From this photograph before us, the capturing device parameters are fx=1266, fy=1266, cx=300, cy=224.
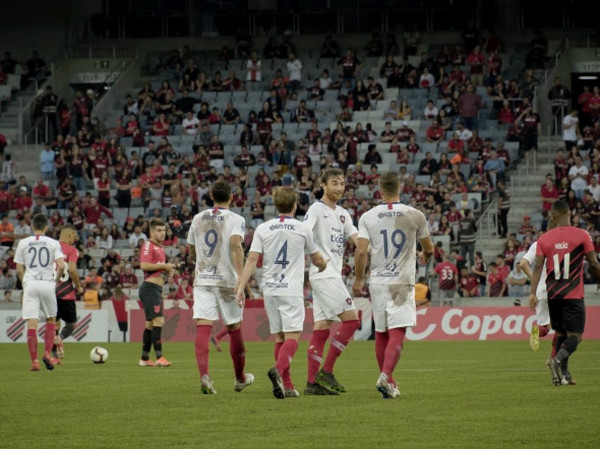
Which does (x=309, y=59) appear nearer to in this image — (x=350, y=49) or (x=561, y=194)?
(x=350, y=49)

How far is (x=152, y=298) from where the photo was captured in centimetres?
2030

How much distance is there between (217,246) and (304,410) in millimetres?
2825

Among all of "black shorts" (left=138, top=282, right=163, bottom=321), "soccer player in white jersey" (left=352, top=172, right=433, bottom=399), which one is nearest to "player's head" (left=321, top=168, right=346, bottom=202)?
"soccer player in white jersey" (left=352, top=172, right=433, bottom=399)

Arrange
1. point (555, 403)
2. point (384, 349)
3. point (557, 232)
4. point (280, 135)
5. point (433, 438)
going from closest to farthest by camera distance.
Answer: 1. point (433, 438)
2. point (555, 403)
3. point (384, 349)
4. point (557, 232)
5. point (280, 135)

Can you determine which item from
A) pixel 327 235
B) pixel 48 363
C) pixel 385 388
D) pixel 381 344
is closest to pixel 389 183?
pixel 327 235

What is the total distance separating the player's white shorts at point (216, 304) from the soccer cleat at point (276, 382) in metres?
1.22

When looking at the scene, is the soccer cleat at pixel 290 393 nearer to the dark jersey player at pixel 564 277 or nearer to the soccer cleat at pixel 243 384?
the soccer cleat at pixel 243 384

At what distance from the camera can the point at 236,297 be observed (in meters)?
13.6

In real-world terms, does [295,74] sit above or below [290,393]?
above

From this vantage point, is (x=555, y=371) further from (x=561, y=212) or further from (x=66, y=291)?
(x=66, y=291)

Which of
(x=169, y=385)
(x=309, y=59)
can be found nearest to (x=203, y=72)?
(x=309, y=59)

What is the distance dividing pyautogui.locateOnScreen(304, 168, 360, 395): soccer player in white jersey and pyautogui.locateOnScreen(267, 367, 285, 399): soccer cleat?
29.9 inches

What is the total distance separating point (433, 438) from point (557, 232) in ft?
18.9

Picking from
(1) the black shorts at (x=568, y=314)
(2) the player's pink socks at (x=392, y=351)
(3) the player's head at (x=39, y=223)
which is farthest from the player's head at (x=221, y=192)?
(3) the player's head at (x=39, y=223)
